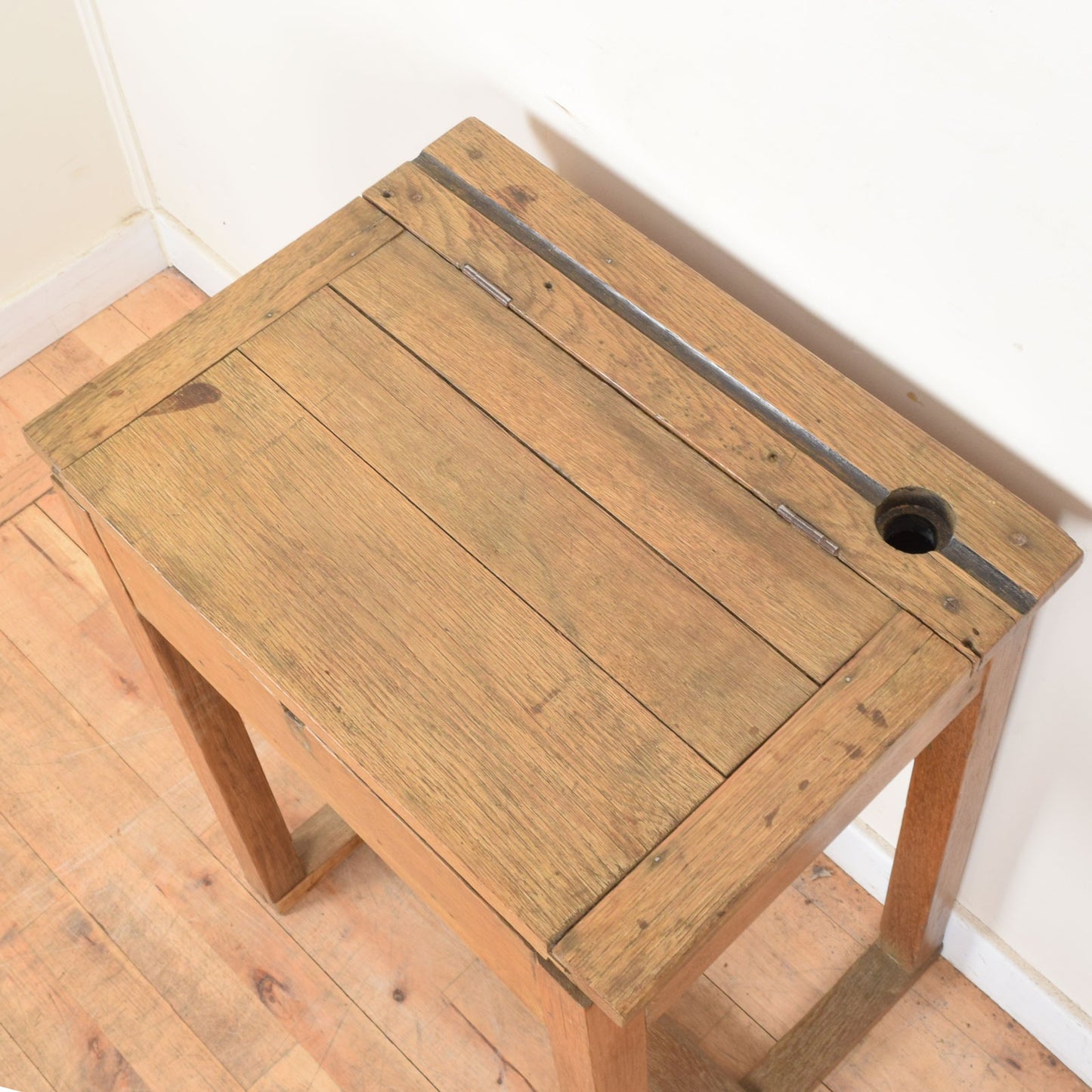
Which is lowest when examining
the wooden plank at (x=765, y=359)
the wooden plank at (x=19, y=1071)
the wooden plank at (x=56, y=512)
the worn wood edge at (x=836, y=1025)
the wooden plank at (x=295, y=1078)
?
the worn wood edge at (x=836, y=1025)

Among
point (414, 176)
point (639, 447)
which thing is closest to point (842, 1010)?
point (639, 447)

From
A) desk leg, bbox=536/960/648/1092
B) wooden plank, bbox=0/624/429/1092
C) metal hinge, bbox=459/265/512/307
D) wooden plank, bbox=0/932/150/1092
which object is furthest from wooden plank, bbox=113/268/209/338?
desk leg, bbox=536/960/648/1092

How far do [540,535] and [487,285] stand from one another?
0.25m

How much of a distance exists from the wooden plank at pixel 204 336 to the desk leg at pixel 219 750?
0.06m

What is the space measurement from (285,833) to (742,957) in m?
0.53

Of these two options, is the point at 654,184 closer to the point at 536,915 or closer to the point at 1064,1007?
the point at 536,915

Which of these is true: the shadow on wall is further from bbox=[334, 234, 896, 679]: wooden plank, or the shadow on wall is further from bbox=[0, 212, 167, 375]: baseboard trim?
bbox=[0, 212, 167, 375]: baseboard trim

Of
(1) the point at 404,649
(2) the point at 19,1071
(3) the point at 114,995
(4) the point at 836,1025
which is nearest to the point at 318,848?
(3) the point at 114,995

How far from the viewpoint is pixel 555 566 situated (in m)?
1.00

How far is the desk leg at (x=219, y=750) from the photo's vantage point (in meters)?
1.20

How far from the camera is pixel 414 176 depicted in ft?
4.06

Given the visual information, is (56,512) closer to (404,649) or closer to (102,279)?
(102,279)

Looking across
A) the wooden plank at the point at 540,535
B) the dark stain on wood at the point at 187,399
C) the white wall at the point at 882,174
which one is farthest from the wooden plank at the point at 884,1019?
the dark stain on wood at the point at 187,399

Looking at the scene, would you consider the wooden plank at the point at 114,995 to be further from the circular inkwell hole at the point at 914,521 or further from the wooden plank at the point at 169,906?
the circular inkwell hole at the point at 914,521
